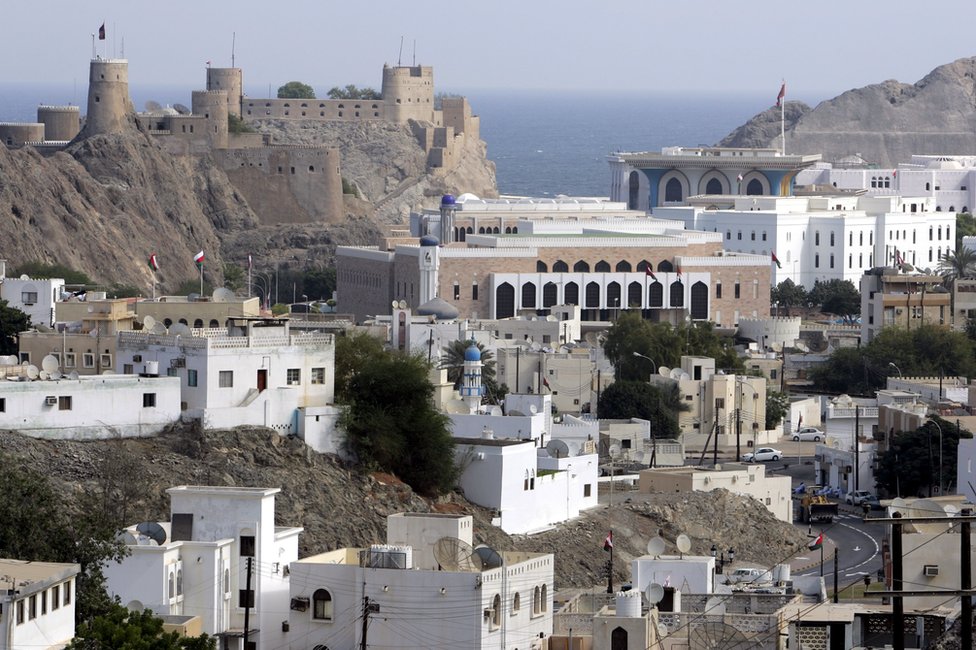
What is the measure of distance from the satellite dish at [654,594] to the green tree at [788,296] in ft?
261

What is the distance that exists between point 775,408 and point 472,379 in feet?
Result: 44.8

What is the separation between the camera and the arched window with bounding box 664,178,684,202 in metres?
146

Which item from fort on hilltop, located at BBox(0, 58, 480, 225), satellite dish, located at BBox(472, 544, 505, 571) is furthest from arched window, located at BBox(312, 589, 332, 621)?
fort on hilltop, located at BBox(0, 58, 480, 225)

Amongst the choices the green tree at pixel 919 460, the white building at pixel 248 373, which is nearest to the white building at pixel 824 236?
the green tree at pixel 919 460

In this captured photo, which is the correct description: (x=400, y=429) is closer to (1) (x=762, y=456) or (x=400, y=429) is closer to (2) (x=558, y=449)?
(2) (x=558, y=449)

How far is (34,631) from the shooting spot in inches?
1225

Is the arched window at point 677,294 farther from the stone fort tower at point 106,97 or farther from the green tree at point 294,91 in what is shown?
the green tree at point 294,91

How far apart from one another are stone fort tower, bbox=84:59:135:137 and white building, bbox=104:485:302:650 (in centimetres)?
8831

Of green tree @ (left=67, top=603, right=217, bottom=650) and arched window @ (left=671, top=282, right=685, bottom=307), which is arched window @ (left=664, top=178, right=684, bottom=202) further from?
green tree @ (left=67, top=603, right=217, bottom=650)

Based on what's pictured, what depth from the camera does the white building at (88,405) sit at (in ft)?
161

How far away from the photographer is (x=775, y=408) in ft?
251

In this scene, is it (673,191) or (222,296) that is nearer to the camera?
(222,296)

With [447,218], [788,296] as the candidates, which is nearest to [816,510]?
[447,218]

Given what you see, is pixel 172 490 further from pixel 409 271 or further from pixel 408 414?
pixel 409 271
